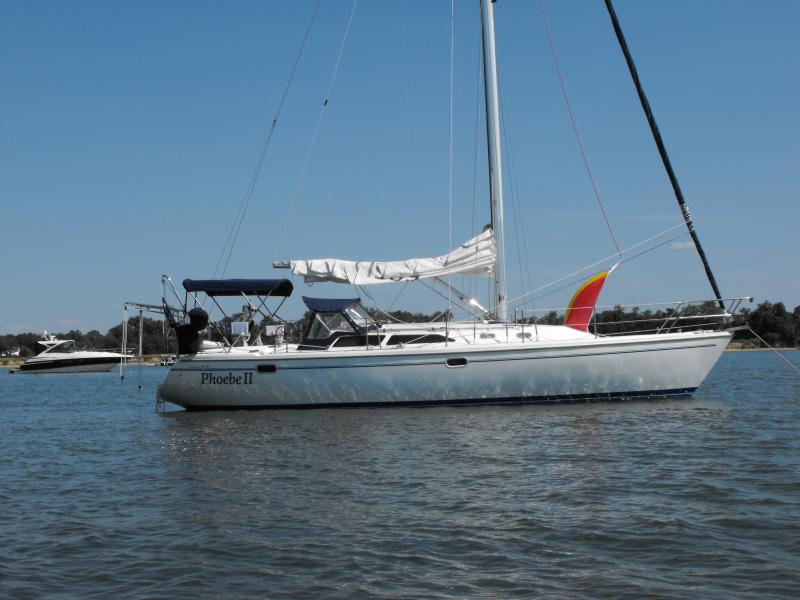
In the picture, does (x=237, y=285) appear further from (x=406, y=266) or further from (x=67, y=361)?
(x=67, y=361)

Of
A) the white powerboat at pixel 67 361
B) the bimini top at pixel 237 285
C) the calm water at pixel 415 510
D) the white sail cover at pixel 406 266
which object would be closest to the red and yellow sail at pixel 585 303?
the white sail cover at pixel 406 266

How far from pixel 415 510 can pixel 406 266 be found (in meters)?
13.8

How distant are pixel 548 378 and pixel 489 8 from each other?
11308mm

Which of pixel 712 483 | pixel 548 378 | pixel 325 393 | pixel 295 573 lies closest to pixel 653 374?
pixel 548 378

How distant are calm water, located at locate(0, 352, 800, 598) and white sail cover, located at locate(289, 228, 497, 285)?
6012mm

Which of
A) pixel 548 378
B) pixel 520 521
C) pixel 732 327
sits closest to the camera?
pixel 520 521

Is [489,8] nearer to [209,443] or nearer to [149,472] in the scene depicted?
[209,443]

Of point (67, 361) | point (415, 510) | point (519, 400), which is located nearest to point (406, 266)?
point (519, 400)

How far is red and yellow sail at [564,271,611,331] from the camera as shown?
22.2 metres

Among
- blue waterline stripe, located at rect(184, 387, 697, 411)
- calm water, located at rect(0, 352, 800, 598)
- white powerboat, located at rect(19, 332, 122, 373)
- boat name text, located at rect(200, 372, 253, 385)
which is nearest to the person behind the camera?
calm water, located at rect(0, 352, 800, 598)

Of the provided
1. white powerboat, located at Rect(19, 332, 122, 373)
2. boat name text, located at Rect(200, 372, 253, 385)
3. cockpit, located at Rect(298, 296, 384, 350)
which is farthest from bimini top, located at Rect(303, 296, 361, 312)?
white powerboat, located at Rect(19, 332, 122, 373)

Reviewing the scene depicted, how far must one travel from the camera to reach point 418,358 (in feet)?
67.8

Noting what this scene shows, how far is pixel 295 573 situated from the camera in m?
7.35

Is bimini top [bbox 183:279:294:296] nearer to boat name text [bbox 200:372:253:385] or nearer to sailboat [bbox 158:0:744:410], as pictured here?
sailboat [bbox 158:0:744:410]
